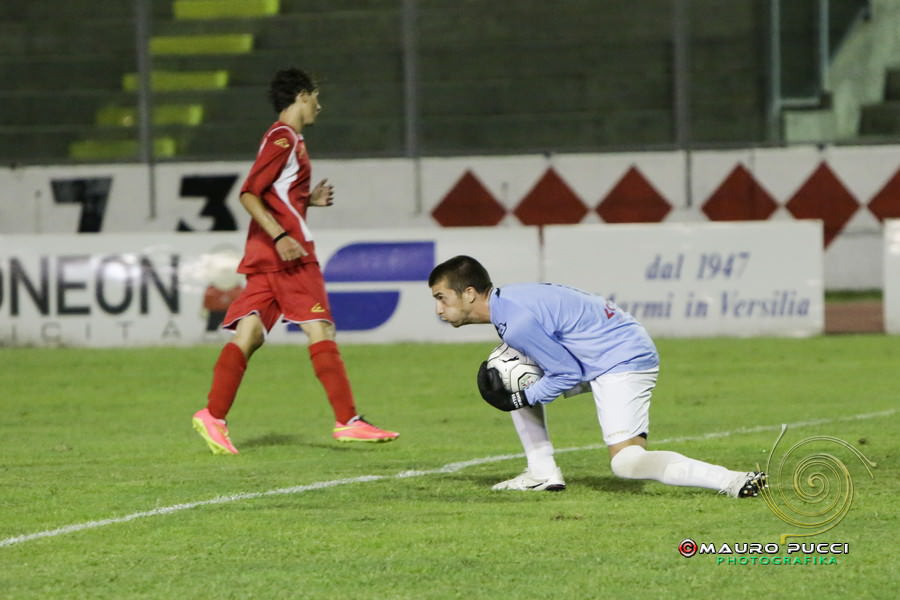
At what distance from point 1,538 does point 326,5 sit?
17.3m

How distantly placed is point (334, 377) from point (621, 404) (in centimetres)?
244

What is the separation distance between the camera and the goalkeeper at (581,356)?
6.73 meters

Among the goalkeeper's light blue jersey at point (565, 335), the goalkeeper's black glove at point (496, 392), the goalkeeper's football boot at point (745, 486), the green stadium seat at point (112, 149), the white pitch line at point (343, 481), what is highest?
the green stadium seat at point (112, 149)

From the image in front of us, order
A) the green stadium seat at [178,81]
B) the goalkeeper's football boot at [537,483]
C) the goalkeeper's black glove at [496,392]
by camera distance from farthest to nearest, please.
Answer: the green stadium seat at [178,81] < the goalkeeper's football boot at [537,483] < the goalkeeper's black glove at [496,392]

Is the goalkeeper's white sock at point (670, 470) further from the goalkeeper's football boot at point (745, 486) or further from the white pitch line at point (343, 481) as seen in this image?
the white pitch line at point (343, 481)

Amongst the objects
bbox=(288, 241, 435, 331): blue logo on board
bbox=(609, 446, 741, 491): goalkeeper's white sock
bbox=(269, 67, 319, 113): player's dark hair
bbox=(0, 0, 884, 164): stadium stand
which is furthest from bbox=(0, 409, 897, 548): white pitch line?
bbox=(0, 0, 884, 164): stadium stand

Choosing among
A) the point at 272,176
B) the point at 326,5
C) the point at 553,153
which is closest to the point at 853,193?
the point at 553,153

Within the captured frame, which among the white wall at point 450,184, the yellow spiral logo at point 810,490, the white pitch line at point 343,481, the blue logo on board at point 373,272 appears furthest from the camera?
the white wall at point 450,184

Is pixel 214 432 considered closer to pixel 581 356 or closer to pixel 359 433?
pixel 359 433

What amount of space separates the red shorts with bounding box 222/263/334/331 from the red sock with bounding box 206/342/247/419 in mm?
220

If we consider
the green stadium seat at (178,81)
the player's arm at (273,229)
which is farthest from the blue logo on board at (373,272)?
the green stadium seat at (178,81)

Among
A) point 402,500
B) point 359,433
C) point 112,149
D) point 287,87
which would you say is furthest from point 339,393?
point 112,149

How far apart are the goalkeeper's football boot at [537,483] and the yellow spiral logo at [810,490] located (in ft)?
2.90

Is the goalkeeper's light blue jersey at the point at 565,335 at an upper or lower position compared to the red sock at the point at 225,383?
upper
